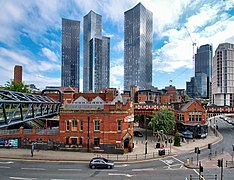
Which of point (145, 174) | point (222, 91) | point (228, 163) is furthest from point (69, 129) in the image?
point (222, 91)

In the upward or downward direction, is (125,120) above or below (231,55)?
below

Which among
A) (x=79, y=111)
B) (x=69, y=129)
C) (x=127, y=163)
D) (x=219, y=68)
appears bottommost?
(x=127, y=163)

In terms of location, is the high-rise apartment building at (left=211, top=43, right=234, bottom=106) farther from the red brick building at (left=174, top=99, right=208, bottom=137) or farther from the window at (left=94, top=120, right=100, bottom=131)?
the window at (left=94, top=120, right=100, bottom=131)

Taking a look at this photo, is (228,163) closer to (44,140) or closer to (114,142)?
(114,142)

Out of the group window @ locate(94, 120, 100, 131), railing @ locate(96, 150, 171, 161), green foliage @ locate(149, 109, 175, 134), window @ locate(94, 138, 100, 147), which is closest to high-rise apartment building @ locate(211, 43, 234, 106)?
green foliage @ locate(149, 109, 175, 134)

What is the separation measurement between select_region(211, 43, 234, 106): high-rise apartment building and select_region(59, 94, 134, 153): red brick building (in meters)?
130

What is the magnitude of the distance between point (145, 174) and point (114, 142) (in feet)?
36.8

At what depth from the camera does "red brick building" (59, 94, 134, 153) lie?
114ft

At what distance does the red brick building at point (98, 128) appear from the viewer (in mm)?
34719

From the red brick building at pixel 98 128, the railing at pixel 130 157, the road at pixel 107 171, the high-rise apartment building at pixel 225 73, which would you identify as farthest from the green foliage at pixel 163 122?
the high-rise apartment building at pixel 225 73

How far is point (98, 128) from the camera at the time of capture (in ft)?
116

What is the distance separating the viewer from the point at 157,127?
155 feet

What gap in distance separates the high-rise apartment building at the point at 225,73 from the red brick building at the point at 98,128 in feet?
428

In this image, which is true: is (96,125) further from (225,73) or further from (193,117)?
(225,73)
